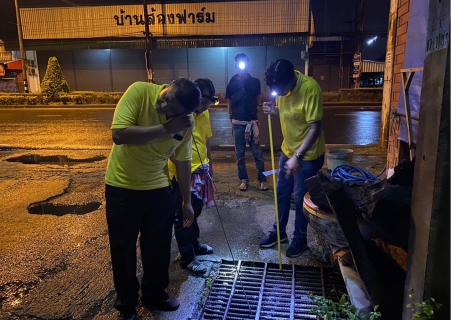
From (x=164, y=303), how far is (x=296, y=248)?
1.56 m

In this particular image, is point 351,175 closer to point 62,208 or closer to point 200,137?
point 200,137

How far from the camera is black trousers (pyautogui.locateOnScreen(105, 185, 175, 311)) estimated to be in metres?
2.77

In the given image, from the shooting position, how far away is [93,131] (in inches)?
512

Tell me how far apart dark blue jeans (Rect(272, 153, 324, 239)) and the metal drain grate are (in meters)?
0.44

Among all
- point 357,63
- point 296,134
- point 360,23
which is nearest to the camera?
point 296,134

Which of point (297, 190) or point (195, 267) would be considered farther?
point (297, 190)

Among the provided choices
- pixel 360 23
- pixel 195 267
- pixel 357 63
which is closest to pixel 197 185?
pixel 195 267

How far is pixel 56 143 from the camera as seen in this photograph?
35.3 ft

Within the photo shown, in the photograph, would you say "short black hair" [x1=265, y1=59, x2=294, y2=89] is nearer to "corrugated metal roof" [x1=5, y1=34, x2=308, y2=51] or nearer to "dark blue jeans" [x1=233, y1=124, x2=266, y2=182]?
"dark blue jeans" [x1=233, y1=124, x2=266, y2=182]

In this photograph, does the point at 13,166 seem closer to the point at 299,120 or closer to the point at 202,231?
the point at 202,231

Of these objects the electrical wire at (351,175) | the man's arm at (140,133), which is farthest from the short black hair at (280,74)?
the man's arm at (140,133)

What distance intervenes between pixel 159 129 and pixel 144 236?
1.01m

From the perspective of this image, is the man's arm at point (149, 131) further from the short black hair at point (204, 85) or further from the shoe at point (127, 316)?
the shoe at point (127, 316)

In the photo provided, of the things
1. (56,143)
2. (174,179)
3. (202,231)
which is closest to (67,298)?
(174,179)
